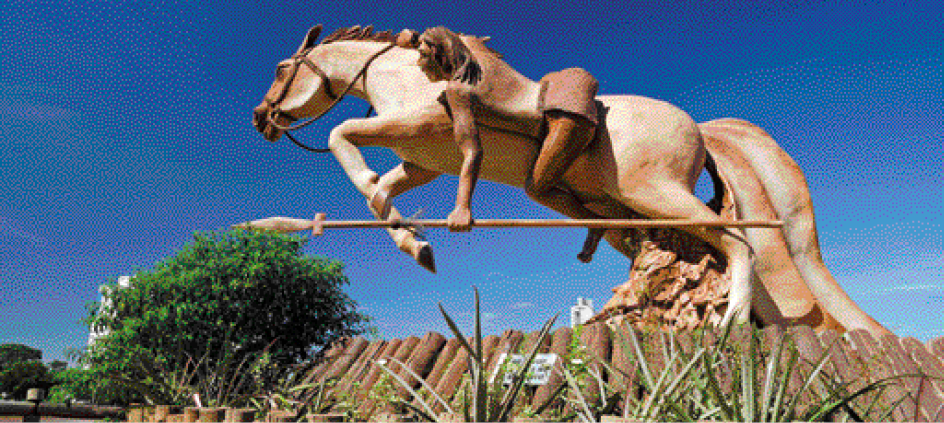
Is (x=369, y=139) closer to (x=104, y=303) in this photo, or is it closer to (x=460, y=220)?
(x=460, y=220)

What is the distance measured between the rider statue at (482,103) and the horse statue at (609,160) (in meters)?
0.14

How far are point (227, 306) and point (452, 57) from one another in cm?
274

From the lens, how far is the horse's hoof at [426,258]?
411 centimetres

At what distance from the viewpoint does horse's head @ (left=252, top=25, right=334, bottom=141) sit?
215 inches

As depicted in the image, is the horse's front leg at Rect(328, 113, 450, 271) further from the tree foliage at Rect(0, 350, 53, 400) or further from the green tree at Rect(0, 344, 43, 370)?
the green tree at Rect(0, 344, 43, 370)

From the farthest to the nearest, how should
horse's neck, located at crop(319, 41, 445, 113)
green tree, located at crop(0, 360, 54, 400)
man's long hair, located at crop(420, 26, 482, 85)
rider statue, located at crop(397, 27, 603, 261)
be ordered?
green tree, located at crop(0, 360, 54, 400) → horse's neck, located at crop(319, 41, 445, 113) → man's long hair, located at crop(420, 26, 482, 85) → rider statue, located at crop(397, 27, 603, 261)

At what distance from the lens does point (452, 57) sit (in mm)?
4402

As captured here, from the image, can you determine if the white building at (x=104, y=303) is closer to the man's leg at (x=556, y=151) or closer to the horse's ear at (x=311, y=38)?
the horse's ear at (x=311, y=38)

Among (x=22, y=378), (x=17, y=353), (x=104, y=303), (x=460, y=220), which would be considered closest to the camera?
(x=460, y=220)

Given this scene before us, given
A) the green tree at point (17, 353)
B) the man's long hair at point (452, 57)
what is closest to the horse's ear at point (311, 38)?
the man's long hair at point (452, 57)

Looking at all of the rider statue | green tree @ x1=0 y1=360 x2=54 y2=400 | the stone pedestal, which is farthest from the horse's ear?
green tree @ x1=0 y1=360 x2=54 y2=400

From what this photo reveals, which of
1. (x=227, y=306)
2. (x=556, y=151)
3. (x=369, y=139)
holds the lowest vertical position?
(x=227, y=306)

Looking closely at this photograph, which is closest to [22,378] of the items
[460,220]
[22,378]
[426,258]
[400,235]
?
[22,378]

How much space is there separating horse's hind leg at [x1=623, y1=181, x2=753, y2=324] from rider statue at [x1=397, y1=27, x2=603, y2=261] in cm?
64
